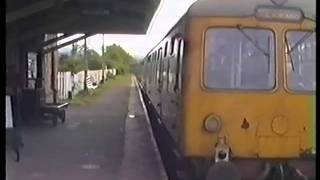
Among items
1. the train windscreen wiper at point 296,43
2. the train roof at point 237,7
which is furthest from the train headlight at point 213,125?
the train roof at point 237,7

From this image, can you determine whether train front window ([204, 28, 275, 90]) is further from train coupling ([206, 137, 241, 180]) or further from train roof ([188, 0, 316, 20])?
train coupling ([206, 137, 241, 180])

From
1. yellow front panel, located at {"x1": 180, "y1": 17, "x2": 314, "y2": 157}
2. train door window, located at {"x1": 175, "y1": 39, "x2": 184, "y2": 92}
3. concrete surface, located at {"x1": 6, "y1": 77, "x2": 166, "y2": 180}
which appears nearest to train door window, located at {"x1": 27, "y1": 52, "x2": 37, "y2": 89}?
concrete surface, located at {"x1": 6, "y1": 77, "x2": 166, "y2": 180}

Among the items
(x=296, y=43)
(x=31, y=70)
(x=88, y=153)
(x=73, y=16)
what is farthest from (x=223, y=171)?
(x=73, y=16)

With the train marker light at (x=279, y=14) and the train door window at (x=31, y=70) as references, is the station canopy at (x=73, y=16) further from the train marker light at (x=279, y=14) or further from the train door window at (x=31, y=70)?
the train marker light at (x=279, y=14)

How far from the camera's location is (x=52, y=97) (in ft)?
84.3

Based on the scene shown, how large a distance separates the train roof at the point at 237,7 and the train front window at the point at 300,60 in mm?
275

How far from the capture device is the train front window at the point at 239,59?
8.16m

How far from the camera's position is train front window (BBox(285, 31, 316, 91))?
8.26 metres

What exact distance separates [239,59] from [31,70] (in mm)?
13544

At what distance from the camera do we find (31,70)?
20828 mm

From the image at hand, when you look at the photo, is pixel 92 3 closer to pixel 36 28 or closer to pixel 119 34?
pixel 36 28

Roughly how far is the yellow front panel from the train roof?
0.10 m

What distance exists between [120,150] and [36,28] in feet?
22.6

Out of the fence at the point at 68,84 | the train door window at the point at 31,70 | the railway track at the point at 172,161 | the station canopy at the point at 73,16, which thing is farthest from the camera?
the fence at the point at 68,84
